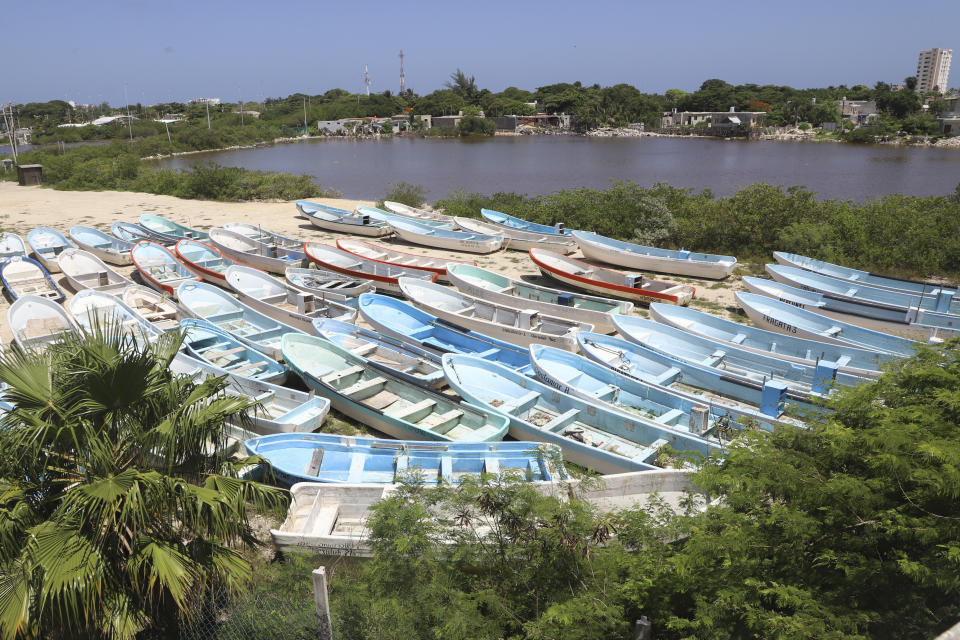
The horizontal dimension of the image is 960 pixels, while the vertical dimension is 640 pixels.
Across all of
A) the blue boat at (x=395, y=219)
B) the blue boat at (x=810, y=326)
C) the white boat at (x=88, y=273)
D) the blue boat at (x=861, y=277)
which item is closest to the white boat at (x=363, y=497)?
the blue boat at (x=810, y=326)

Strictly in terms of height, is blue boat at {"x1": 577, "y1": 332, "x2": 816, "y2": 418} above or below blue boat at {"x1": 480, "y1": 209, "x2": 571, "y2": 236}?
below

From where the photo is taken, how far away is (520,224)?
74.8ft

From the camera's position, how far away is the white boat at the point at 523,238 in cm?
2069

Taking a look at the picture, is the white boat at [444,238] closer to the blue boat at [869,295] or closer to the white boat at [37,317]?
the blue boat at [869,295]

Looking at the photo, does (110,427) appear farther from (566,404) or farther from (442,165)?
(442,165)

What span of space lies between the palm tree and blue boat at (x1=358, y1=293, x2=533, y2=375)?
6.72 m

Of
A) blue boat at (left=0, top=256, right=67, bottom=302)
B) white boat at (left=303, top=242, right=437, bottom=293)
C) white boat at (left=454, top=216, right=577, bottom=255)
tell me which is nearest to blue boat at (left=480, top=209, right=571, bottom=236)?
white boat at (left=454, top=216, right=577, bottom=255)

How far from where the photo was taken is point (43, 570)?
378 centimetres

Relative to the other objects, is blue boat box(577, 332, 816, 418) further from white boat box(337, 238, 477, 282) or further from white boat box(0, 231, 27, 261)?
white boat box(0, 231, 27, 261)

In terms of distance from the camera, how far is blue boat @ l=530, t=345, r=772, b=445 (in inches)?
336

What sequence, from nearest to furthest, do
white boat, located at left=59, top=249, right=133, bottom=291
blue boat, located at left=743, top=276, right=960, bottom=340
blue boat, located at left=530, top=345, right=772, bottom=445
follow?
blue boat, located at left=530, top=345, right=772, bottom=445 → blue boat, located at left=743, top=276, right=960, bottom=340 → white boat, located at left=59, top=249, right=133, bottom=291

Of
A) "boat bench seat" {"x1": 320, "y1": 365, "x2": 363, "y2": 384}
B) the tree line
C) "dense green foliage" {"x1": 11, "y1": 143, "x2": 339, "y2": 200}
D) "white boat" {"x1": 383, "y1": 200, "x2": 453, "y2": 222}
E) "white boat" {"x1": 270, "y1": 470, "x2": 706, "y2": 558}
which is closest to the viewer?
"white boat" {"x1": 270, "y1": 470, "x2": 706, "y2": 558}

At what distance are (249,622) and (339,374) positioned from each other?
5.68m

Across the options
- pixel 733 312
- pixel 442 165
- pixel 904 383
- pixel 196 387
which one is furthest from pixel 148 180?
pixel 904 383
